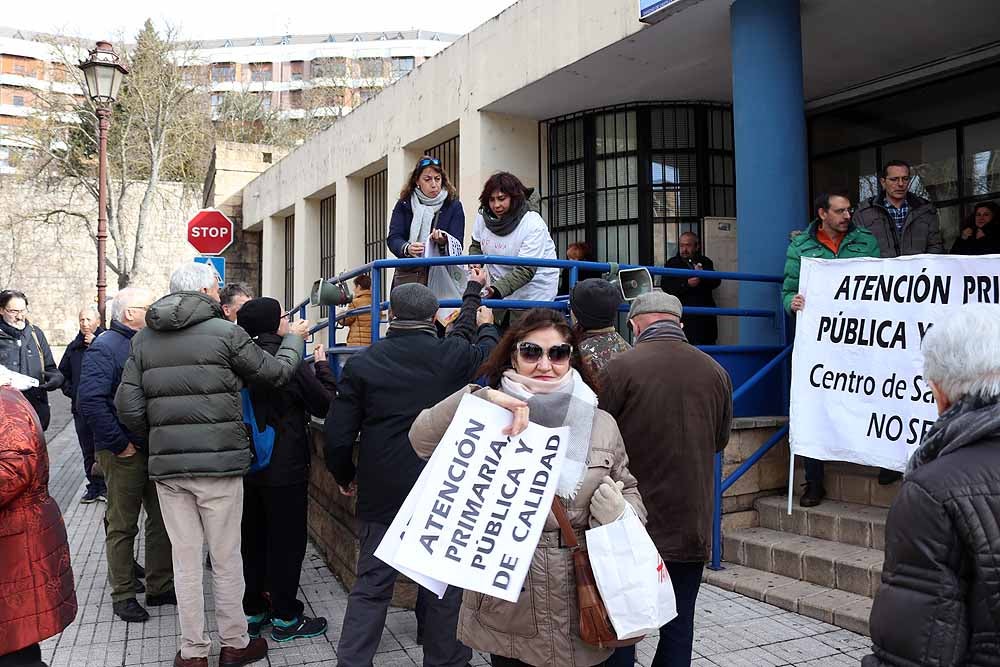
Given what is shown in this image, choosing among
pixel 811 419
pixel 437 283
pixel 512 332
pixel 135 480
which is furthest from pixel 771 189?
pixel 135 480

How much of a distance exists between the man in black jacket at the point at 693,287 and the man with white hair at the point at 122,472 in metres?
5.14

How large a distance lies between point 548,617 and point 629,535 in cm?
35

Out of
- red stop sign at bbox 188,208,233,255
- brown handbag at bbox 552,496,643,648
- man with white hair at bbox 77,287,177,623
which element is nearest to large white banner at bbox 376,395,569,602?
brown handbag at bbox 552,496,643,648

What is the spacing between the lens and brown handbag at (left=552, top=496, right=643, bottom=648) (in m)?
2.41

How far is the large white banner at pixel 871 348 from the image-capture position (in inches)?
182

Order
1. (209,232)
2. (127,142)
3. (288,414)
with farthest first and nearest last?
Result: 1. (127,142)
2. (209,232)
3. (288,414)

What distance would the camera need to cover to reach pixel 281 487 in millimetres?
4449

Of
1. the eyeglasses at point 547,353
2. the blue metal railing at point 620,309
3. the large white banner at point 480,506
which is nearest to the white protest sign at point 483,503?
the large white banner at point 480,506

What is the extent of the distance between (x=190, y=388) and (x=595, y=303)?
1.96m

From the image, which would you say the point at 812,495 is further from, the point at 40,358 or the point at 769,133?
the point at 40,358

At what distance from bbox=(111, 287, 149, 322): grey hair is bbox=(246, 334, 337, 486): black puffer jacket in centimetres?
Answer: 111

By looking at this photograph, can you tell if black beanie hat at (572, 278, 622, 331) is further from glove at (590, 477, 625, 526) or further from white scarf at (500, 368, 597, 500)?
glove at (590, 477, 625, 526)

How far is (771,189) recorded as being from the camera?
6902 millimetres

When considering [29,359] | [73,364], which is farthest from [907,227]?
[73,364]
